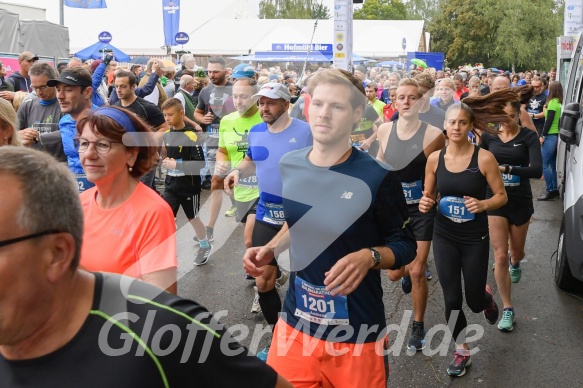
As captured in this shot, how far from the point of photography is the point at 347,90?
2873mm

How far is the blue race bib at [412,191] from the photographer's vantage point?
201 inches

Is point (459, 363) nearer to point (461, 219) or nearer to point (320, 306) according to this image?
point (461, 219)

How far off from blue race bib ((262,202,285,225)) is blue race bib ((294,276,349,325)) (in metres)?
1.73

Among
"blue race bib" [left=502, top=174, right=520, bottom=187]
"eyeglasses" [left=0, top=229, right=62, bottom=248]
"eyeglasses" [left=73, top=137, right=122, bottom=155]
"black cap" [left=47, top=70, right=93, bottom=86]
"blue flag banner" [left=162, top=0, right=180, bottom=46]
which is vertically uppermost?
"blue flag banner" [left=162, top=0, right=180, bottom=46]

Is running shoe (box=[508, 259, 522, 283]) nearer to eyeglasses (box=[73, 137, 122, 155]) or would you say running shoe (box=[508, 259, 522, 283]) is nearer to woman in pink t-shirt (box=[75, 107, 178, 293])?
woman in pink t-shirt (box=[75, 107, 178, 293])

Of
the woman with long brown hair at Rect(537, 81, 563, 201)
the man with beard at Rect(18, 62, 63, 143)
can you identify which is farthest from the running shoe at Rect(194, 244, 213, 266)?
the woman with long brown hair at Rect(537, 81, 563, 201)

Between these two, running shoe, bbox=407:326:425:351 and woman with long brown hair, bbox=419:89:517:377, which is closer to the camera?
woman with long brown hair, bbox=419:89:517:377

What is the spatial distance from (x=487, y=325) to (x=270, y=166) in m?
2.19

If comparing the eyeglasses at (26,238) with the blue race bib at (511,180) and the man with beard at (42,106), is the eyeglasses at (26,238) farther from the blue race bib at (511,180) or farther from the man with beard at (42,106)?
the blue race bib at (511,180)

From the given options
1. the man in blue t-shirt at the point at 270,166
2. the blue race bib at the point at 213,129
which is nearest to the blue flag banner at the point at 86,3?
the blue race bib at the point at 213,129

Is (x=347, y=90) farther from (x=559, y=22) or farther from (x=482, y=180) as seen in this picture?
(x=559, y=22)

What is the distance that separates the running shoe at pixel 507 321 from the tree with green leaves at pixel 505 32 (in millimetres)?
55869

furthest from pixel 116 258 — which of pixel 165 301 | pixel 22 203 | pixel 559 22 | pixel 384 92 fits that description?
pixel 559 22

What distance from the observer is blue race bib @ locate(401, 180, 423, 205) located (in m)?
5.10
